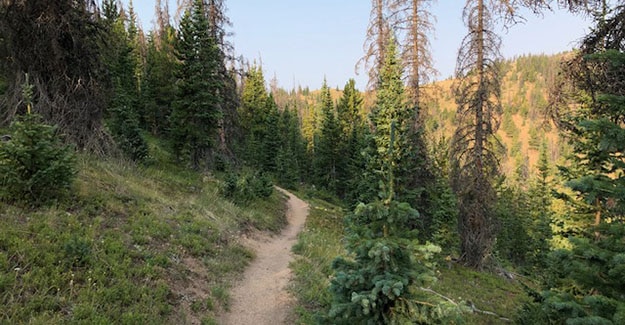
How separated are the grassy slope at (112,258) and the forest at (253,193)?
4cm

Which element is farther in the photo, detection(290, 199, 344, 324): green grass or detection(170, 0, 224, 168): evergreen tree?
detection(170, 0, 224, 168): evergreen tree

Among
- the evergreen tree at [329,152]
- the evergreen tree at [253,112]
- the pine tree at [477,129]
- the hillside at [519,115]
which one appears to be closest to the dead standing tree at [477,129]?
the pine tree at [477,129]

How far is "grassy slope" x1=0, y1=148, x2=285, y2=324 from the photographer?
533 cm

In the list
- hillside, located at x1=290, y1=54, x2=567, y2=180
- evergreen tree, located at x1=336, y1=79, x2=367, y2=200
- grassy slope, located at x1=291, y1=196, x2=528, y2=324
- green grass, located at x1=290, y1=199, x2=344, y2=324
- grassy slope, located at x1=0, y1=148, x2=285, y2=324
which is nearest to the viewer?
grassy slope, located at x1=0, y1=148, x2=285, y2=324

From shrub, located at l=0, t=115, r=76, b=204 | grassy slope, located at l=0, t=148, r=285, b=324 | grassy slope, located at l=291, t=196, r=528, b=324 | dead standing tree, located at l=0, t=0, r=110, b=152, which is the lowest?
grassy slope, located at l=291, t=196, r=528, b=324

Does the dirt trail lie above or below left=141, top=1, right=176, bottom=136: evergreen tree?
below

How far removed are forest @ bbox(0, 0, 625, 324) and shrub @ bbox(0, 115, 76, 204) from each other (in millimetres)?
35

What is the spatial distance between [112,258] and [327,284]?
16.8 feet

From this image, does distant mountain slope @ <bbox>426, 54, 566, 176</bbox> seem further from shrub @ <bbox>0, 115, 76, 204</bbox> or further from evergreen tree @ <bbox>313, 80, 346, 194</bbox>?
shrub @ <bbox>0, 115, 76, 204</bbox>

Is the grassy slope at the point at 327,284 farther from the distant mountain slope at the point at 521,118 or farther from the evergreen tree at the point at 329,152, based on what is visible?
the distant mountain slope at the point at 521,118

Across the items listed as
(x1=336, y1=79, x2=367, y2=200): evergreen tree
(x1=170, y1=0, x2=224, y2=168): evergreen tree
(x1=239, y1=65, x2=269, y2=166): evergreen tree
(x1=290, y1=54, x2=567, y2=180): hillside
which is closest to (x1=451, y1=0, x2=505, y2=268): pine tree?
(x1=170, y1=0, x2=224, y2=168): evergreen tree

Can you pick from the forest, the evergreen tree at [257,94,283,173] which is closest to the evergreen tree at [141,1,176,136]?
the forest

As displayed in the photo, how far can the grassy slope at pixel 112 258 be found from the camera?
17.5 ft

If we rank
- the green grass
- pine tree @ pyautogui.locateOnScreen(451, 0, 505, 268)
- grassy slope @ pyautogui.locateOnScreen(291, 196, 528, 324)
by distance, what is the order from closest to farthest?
1. the green grass
2. grassy slope @ pyautogui.locateOnScreen(291, 196, 528, 324)
3. pine tree @ pyautogui.locateOnScreen(451, 0, 505, 268)
